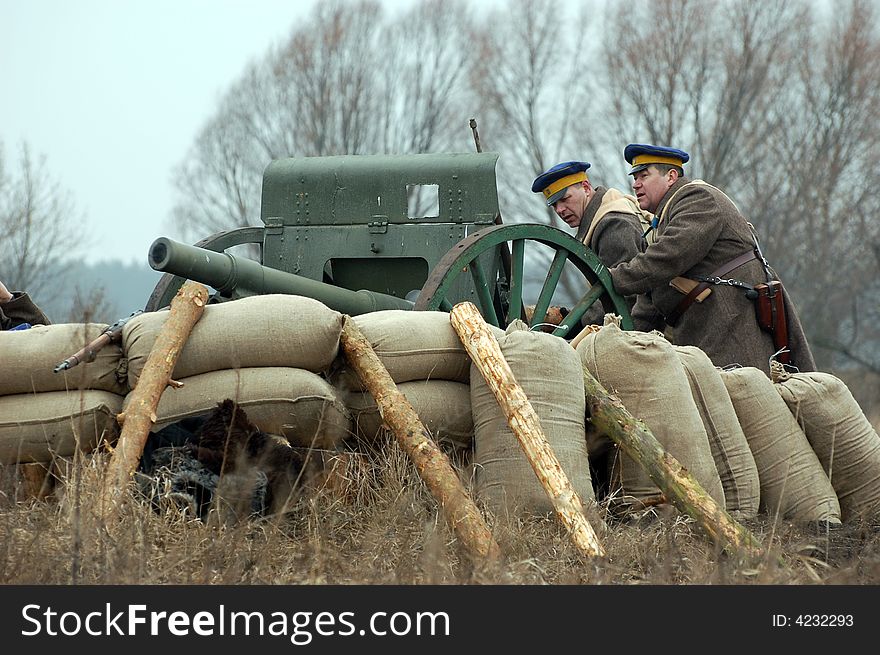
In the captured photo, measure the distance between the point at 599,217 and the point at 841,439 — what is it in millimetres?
2084

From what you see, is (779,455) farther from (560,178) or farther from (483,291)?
(560,178)

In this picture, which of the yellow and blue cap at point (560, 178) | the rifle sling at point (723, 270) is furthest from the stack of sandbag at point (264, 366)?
the yellow and blue cap at point (560, 178)

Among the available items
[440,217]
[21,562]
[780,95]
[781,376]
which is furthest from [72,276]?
[21,562]

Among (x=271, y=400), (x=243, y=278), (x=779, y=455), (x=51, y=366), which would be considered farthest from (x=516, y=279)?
(x=51, y=366)

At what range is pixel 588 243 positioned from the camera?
22.8 ft

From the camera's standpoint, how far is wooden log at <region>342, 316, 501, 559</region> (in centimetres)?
402

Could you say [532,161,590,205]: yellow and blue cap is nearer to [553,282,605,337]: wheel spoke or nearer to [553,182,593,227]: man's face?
[553,182,593,227]: man's face

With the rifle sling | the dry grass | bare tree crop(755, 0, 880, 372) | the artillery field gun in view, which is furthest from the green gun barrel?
bare tree crop(755, 0, 880, 372)

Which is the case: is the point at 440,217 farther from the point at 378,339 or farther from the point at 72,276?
the point at 72,276

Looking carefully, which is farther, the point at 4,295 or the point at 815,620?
the point at 4,295

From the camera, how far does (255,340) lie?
457 centimetres

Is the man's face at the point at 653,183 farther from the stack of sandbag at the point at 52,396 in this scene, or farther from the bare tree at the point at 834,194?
the bare tree at the point at 834,194

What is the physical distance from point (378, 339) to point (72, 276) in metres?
16.0

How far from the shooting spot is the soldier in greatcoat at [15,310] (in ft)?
19.1
